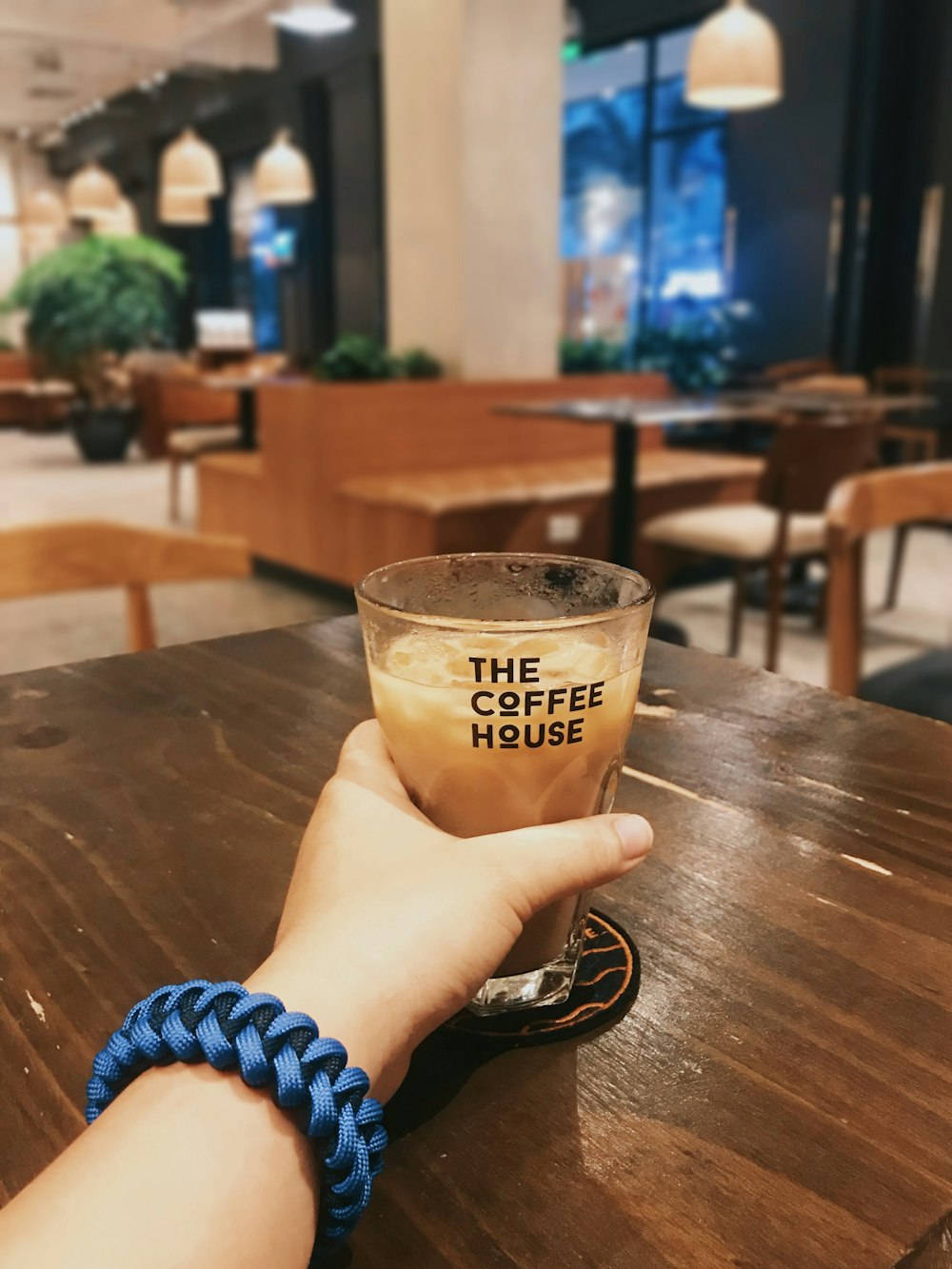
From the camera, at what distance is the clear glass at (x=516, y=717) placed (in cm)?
47

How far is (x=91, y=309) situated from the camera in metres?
8.61

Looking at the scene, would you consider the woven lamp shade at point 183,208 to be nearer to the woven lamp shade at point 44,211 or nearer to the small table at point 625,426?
the woven lamp shade at point 44,211

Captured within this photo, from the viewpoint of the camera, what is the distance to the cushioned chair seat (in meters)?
3.41

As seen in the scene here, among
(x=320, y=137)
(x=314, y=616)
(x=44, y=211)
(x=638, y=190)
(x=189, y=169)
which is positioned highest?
(x=320, y=137)

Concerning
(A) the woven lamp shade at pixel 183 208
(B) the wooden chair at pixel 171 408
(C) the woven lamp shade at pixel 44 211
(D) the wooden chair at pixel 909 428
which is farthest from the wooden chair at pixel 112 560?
(C) the woven lamp shade at pixel 44 211

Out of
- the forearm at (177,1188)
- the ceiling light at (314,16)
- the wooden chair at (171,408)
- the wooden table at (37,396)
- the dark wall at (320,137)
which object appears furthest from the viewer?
the wooden table at (37,396)

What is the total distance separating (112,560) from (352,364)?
3243mm

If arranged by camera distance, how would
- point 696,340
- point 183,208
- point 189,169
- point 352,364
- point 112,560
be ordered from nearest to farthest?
point 112,560 < point 352,364 < point 696,340 < point 189,169 < point 183,208

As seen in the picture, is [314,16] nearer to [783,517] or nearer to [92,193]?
[92,193]

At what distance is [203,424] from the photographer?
9.21 meters

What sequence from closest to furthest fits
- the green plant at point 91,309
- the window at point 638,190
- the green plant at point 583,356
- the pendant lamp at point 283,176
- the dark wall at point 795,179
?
the green plant at point 583,356 < the dark wall at point 795,179 < the window at point 638,190 < the pendant lamp at point 283,176 < the green plant at point 91,309

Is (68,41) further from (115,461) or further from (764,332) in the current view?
(764,332)

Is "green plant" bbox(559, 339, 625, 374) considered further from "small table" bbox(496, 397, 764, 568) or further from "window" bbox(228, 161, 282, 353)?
"window" bbox(228, 161, 282, 353)

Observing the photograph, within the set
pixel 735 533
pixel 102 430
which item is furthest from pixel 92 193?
pixel 735 533
